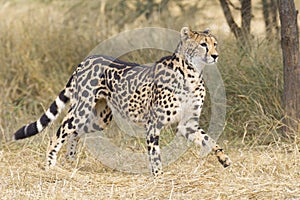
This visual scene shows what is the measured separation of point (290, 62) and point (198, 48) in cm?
100

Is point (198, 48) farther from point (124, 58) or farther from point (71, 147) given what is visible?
point (124, 58)

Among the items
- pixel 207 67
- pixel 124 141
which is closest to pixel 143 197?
pixel 124 141

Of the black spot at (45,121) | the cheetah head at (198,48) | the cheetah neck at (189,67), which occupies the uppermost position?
the cheetah head at (198,48)

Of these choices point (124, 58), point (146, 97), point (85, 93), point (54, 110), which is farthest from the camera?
point (124, 58)

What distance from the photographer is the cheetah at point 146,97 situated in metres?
4.90

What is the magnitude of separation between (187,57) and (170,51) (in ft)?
6.55

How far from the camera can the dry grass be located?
4.29 metres

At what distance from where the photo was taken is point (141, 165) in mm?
5309

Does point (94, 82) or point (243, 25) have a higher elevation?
point (243, 25)

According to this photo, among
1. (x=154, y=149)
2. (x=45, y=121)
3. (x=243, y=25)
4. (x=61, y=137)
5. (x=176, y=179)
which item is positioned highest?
(x=243, y=25)

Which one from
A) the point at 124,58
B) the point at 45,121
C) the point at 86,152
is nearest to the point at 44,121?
the point at 45,121

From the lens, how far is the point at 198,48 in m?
4.88

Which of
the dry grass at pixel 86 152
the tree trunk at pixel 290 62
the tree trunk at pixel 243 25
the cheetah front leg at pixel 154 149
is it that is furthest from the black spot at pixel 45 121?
the tree trunk at pixel 243 25

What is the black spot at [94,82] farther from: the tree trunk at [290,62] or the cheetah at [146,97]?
the tree trunk at [290,62]
